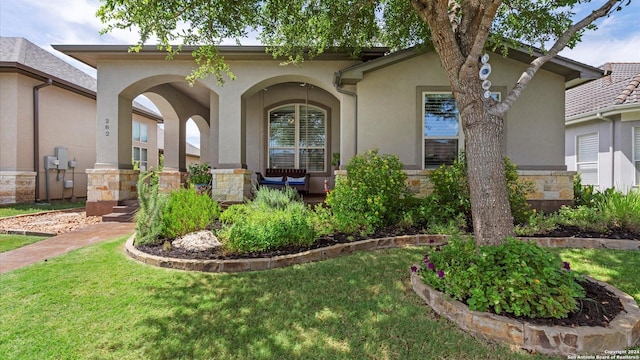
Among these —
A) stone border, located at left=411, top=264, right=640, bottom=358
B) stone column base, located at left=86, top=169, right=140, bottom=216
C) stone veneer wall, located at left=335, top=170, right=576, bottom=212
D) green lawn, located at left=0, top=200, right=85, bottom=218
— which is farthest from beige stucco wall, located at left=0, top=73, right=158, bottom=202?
stone border, located at left=411, top=264, right=640, bottom=358

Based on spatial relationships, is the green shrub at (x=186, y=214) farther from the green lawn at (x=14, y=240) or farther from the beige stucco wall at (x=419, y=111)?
the beige stucco wall at (x=419, y=111)

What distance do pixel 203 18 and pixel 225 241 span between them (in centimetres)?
353

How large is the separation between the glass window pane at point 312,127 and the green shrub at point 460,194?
16.3 feet

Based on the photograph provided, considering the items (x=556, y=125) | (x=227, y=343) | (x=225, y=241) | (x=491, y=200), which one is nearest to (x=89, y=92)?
(x=225, y=241)

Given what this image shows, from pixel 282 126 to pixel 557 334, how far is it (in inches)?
350

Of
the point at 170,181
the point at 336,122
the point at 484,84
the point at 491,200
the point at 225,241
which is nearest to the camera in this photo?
the point at 491,200

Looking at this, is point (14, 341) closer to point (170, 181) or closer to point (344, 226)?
point (344, 226)

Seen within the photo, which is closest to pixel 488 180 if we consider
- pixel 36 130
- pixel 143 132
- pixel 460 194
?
pixel 460 194

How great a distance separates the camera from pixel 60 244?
16.8 feet

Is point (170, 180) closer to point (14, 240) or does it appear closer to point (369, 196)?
point (14, 240)

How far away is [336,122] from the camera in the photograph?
984 centimetres

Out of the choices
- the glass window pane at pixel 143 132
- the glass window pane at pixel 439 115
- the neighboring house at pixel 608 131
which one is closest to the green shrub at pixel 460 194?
the glass window pane at pixel 439 115

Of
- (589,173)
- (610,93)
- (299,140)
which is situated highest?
(610,93)

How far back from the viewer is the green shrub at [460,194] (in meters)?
5.52
